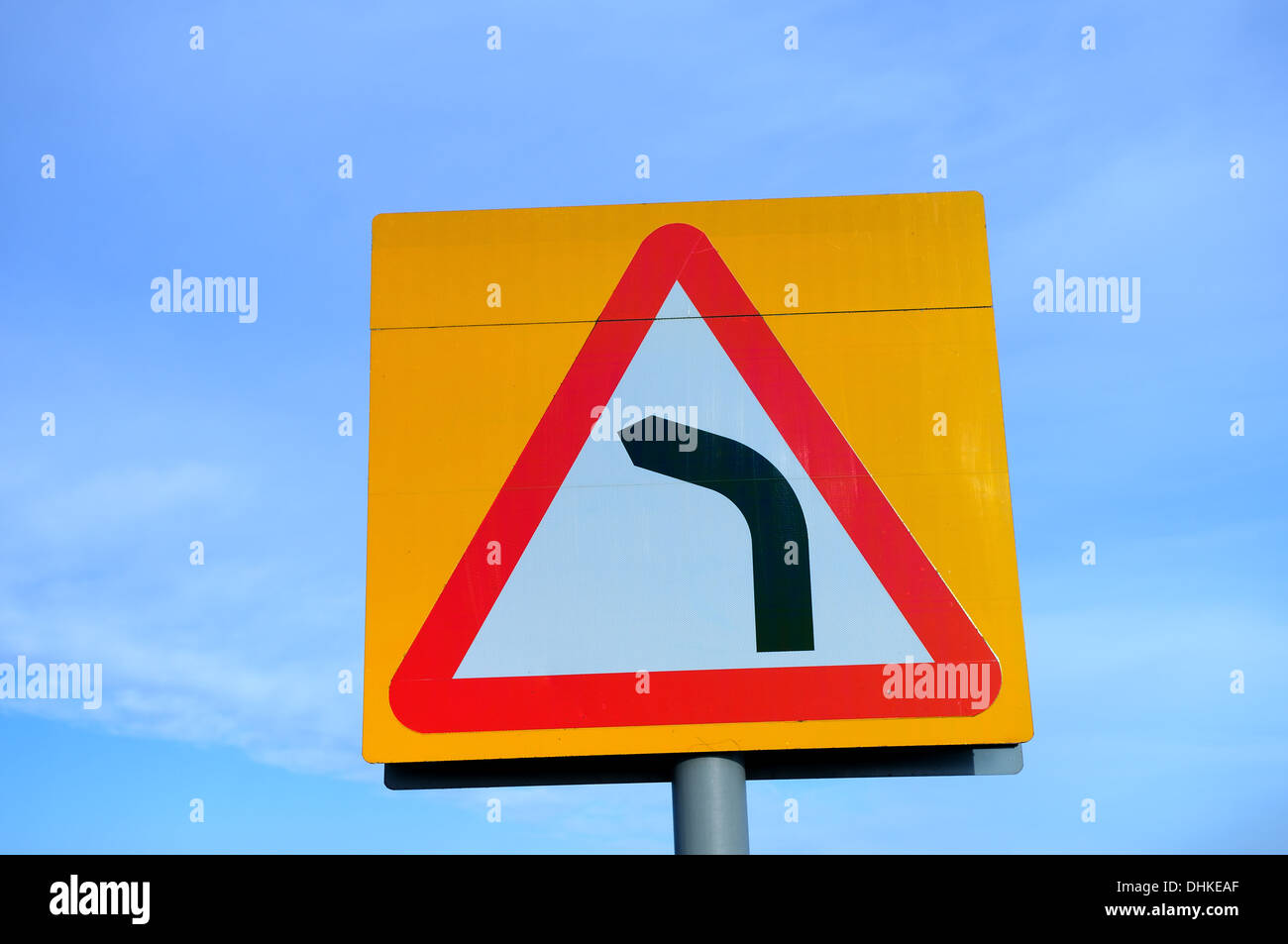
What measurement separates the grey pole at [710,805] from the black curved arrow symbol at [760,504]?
0.62m

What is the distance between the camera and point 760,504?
6.21 metres

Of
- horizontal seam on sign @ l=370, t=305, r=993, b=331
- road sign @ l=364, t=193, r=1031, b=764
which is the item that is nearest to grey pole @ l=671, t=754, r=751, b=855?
road sign @ l=364, t=193, r=1031, b=764

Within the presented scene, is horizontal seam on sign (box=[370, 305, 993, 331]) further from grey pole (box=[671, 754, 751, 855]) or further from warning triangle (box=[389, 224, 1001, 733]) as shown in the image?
grey pole (box=[671, 754, 751, 855])

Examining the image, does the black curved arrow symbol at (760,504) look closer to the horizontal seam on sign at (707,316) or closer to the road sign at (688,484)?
the road sign at (688,484)

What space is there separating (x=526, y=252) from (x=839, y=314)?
166 cm

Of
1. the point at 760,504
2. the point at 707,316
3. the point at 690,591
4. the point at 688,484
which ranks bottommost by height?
the point at 690,591

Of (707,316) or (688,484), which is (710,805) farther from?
(707,316)

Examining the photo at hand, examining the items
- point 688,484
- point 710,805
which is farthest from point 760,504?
point 710,805

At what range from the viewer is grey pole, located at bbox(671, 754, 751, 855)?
19.3 feet

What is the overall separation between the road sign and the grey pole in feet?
0.55

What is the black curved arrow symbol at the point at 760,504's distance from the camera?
607 cm

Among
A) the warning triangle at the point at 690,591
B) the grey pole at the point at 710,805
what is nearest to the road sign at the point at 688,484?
the warning triangle at the point at 690,591

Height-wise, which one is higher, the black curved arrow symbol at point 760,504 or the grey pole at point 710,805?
the black curved arrow symbol at point 760,504

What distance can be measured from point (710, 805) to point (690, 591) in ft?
3.38
